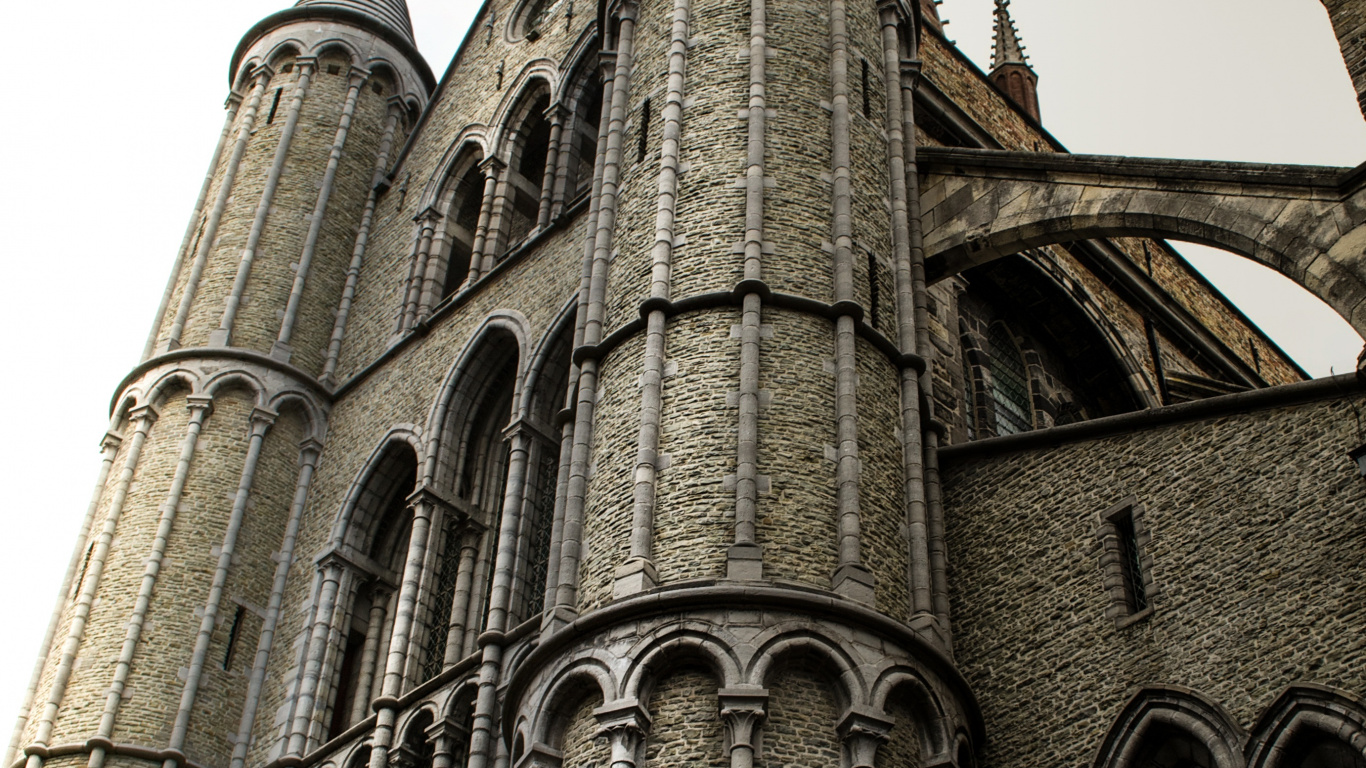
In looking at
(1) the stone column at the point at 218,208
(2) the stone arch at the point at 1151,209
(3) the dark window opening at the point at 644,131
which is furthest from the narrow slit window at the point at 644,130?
(1) the stone column at the point at 218,208

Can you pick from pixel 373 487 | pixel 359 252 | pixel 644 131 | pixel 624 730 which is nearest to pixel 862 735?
pixel 624 730

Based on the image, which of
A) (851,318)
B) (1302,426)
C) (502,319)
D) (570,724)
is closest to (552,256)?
(502,319)

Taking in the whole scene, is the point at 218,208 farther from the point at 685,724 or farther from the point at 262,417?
the point at 685,724

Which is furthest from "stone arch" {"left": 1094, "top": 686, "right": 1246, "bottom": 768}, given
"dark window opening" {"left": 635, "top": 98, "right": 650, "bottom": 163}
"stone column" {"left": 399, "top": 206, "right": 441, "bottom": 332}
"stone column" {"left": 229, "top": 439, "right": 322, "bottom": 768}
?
"stone column" {"left": 399, "top": 206, "right": 441, "bottom": 332}

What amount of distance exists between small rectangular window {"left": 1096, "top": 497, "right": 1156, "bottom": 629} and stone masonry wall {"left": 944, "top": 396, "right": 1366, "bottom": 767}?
0.06m

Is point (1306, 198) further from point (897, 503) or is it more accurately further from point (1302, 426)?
point (897, 503)

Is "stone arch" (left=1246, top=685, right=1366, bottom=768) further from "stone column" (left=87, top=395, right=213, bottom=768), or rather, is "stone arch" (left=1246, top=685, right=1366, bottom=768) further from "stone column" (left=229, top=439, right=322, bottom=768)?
"stone column" (left=87, top=395, right=213, bottom=768)

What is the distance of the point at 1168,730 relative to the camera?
10.5 metres

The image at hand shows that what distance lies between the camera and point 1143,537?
11461mm

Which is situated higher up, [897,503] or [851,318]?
[851,318]

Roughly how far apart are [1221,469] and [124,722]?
10.7 meters

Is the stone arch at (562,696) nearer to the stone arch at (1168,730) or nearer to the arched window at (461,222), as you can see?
the stone arch at (1168,730)

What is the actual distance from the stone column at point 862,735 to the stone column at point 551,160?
8.79m

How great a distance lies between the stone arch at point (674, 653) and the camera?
34.4 feet
